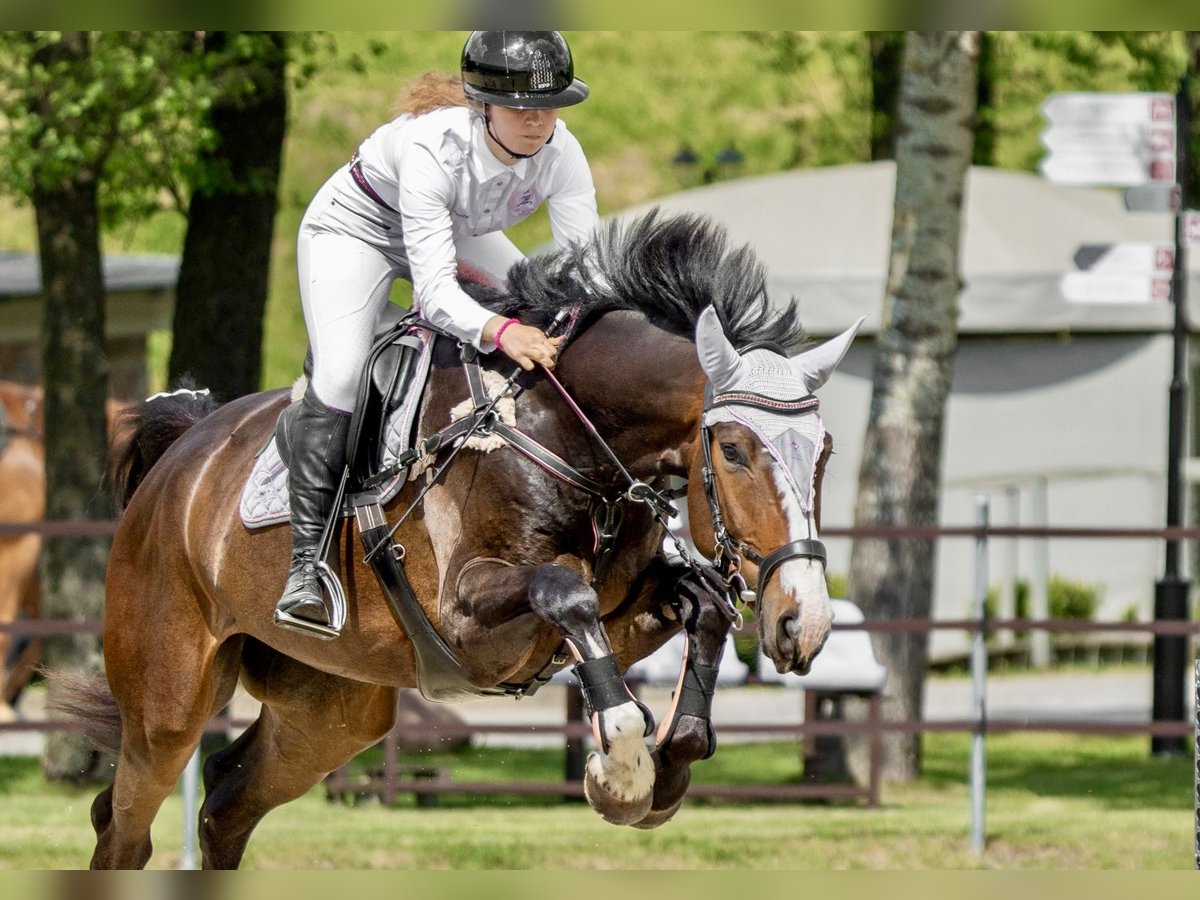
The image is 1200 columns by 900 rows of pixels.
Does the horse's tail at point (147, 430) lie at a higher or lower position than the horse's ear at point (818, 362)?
lower

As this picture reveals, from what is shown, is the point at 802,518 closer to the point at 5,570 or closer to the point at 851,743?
the point at 851,743

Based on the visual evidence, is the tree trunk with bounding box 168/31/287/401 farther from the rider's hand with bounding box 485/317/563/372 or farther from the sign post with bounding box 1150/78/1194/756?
the rider's hand with bounding box 485/317/563/372

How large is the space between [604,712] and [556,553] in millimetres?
603

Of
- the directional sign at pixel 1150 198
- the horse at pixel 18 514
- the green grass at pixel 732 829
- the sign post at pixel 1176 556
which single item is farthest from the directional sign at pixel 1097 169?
the horse at pixel 18 514

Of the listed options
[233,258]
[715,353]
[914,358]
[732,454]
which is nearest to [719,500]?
[732,454]

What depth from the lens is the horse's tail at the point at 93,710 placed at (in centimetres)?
639

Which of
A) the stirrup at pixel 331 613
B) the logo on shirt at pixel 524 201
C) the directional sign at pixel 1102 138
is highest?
the directional sign at pixel 1102 138

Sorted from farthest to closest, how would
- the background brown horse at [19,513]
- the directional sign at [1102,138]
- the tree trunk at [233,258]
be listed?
the background brown horse at [19,513], the tree trunk at [233,258], the directional sign at [1102,138]

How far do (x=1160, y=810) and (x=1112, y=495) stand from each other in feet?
24.5

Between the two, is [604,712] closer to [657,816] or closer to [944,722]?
[657,816]

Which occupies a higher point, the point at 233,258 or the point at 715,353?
the point at 233,258

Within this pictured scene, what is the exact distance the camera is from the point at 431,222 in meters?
4.89

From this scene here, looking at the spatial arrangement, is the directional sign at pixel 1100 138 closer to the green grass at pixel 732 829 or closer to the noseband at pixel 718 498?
the green grass at pixel 732 829

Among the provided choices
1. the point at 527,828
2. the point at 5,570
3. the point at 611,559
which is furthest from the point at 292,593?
the point at 5,570
